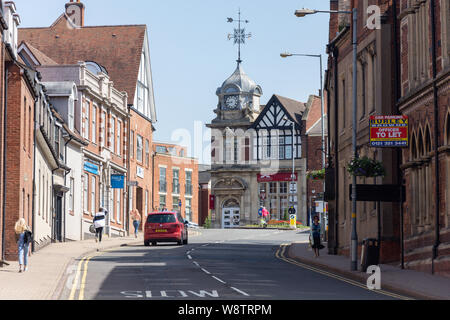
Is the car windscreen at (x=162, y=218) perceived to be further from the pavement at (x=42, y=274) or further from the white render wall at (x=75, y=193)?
the white render wall at (x=75, y=193)

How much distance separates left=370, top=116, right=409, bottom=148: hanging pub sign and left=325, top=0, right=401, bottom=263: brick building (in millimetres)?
3104

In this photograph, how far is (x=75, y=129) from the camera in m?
51.1

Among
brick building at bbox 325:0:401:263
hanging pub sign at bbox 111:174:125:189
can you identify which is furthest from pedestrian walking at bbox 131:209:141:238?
brick building at bbox 325:0:401:263

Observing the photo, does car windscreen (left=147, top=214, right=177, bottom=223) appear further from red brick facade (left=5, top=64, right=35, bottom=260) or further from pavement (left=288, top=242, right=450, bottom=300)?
red brick facade (left=5, top=64, right=35, bottom=260)

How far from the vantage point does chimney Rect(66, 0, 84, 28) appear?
2692 inches

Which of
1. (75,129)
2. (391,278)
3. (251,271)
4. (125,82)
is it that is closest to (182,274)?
(251,271)

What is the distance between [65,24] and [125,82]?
727 cm

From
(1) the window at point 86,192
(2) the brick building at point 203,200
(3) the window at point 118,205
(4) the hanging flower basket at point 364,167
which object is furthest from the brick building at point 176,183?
(4) the hanging flower basket at point 364,167

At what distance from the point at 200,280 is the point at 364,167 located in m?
7.54

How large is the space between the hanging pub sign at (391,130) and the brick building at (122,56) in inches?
1392

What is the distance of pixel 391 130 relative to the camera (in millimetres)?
28516

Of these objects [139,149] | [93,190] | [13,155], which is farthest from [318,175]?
[139,149]
